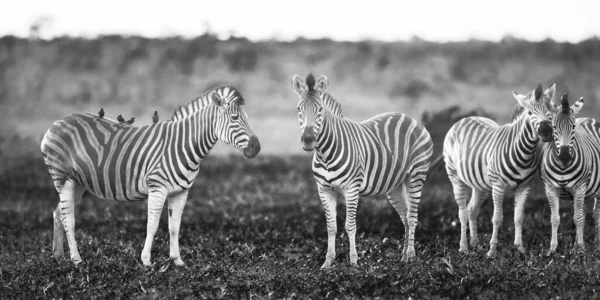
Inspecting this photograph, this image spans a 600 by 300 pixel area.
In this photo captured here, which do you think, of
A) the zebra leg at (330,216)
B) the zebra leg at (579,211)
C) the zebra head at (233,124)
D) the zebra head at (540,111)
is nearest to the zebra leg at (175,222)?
the zebra head at (233,124)

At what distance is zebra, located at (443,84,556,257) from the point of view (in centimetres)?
1077

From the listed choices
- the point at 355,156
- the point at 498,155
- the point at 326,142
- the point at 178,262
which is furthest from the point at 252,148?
the point at 498,155

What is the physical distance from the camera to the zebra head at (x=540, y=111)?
34.2 ft

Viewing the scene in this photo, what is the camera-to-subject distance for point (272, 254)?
1188 cm

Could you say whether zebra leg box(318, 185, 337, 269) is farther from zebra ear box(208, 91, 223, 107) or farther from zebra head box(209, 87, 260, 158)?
zebra ear box(208, 91, 223, 107)

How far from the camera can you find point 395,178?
433 inches

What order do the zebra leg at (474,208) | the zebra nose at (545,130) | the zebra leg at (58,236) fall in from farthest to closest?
the zebra leg at (474,208) → the zebra leg at (58,236) → the zebra nose at (545,130)

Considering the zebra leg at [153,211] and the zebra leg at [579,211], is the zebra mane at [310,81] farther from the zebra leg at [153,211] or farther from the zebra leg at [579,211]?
the zebra leg at [579,211]

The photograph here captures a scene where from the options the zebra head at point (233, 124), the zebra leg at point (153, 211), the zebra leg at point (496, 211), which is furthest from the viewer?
the zebra leg at point (496, 211)

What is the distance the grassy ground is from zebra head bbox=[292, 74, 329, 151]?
5.60 feet

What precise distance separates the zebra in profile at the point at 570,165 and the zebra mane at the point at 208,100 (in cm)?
443

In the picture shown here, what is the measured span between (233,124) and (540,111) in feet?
14.0

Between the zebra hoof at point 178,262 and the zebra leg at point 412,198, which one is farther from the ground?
the zebra leg at point 412,198

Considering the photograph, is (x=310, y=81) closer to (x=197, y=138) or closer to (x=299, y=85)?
(x=299, y=85)
